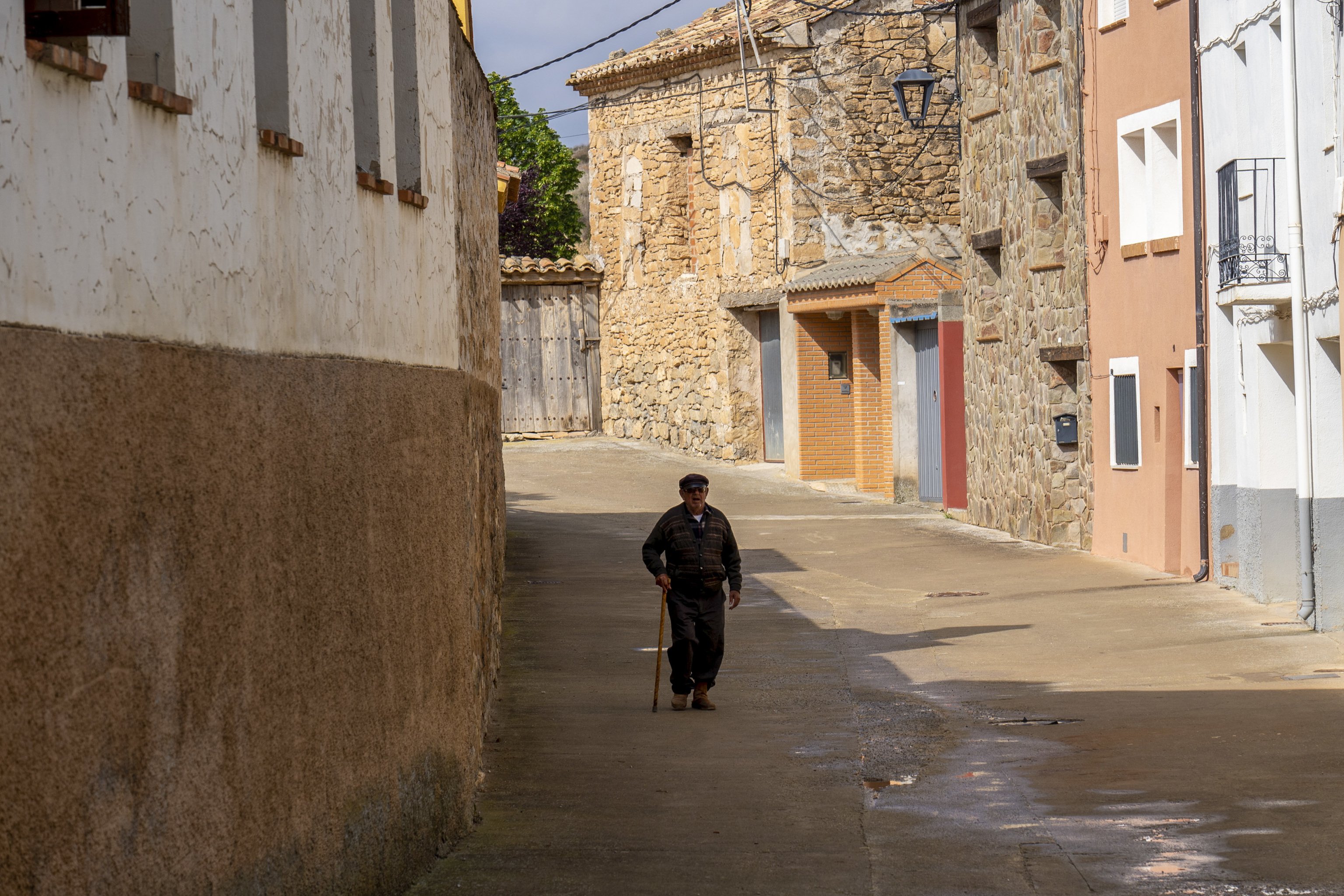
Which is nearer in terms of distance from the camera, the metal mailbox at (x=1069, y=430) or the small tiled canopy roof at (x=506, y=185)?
the small tiled canopy roof at (x=506, y=185)

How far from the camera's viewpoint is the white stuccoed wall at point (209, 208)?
3.45 meters

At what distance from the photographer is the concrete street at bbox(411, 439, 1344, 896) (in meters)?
7.14

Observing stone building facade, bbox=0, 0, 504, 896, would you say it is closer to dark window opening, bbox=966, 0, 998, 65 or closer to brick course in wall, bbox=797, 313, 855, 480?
dark window opening, bbox=966, 0, 998, 65

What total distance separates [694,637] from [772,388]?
17.6 meters

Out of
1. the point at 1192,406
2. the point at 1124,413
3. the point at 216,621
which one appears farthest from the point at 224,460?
the point at 1124,413

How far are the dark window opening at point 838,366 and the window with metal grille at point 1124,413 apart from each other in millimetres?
8366

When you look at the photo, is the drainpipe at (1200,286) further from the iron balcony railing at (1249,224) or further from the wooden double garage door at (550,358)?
the wooden double garage door at (550,358)

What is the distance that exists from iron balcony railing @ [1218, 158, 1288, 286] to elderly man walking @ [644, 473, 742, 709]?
605 cm

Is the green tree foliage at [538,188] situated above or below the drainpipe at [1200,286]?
above

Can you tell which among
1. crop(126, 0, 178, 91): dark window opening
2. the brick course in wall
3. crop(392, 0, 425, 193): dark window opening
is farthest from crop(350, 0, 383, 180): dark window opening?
the brick course in wall

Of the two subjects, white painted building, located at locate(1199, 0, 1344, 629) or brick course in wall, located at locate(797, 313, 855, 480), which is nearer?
white painted building, located at locate(1199, 0, 1344, 629)

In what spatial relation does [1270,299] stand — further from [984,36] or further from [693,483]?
[984,36]

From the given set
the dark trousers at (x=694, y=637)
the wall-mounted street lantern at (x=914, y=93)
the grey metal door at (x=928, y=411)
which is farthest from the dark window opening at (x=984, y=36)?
the dark trousers at (x=694, y=637)

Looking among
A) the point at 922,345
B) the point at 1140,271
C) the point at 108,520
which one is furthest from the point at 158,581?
the point at 922,345
